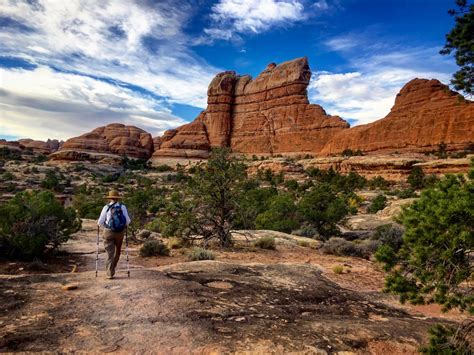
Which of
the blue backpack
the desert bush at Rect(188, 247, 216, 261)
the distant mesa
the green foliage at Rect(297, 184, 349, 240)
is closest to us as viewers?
the blue backpack

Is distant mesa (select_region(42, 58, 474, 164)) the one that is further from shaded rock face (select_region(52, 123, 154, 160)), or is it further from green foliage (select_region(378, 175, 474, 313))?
green foliage (select_region(378, 175, 474, 313))

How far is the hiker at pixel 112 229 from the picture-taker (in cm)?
629

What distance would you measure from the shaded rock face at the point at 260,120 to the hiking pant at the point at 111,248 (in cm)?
7361

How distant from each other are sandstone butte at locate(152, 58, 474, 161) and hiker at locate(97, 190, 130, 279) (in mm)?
61632

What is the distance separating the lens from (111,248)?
6371mm

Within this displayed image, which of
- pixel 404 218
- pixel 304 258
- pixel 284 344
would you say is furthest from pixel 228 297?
pixel 304 258

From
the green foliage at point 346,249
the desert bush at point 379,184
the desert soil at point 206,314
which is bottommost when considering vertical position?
the green foliage at point 346,249

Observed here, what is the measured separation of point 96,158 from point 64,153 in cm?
673

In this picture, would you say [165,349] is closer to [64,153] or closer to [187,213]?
[187,213]

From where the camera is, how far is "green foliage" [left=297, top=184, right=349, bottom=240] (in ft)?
57.0

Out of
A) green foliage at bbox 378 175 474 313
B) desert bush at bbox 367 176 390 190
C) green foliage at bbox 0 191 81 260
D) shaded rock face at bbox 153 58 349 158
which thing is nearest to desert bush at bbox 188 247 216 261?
green foliage at bbox 0 191 81 260

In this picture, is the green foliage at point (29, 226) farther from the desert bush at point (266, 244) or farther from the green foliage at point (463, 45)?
the green foliage at point (463, 45)

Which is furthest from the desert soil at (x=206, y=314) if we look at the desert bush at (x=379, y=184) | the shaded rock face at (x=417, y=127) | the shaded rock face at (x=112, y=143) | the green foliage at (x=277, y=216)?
the shaded rock face at (x=112, y=143)

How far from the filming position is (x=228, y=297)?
559 centimetres
